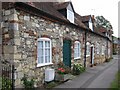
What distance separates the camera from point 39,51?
31.2 feet

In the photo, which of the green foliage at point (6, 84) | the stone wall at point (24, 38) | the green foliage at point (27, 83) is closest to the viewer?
the green foliage at point (6, 84)

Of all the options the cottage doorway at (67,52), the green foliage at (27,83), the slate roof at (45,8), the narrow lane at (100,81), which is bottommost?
the narrow lane at (100,81)

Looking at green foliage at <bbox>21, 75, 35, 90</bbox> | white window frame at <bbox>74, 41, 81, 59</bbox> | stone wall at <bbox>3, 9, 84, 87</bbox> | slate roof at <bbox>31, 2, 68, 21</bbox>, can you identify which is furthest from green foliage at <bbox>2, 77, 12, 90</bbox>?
white window frame at <bbox>74, 41, 81, 59</bbox>

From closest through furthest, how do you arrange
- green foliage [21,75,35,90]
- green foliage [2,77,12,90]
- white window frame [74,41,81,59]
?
green foliage [2,77,12,90], green foliage [21,75,35,90], white window frame [74,41,81,59]

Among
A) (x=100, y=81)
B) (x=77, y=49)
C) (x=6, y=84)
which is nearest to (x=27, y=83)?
(x=6, y=84)

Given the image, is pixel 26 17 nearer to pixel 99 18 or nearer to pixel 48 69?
pixel 48 69

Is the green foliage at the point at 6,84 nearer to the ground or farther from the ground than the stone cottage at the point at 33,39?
nearer to the ground

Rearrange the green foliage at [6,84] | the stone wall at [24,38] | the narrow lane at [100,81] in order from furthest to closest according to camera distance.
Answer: the narrow lane at [100,81], the stone wall at [24,38], the green foliage at [6,84]

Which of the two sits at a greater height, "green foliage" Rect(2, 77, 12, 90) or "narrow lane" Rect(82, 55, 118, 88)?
"green foliage" Rect(2, 77, 12, 90)

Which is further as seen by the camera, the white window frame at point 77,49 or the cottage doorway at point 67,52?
the white window frame at point 77,49

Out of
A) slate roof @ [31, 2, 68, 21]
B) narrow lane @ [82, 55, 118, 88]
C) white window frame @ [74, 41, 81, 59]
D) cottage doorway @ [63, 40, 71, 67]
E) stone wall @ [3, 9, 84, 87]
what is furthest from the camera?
white window frame @ [74, 41, 81, 59]

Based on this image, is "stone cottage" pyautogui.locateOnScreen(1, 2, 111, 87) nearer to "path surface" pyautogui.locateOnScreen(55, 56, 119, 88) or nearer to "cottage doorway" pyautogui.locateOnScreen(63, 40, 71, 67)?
"cottage doorway" pyautogui.locateOnScreen(63, 40, 71, 67)

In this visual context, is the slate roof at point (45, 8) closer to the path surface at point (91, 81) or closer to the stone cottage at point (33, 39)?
the stone cottage at point (33, 39)

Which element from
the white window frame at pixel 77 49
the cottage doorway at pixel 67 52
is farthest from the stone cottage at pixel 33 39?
the white window frame at pixel 77 49
